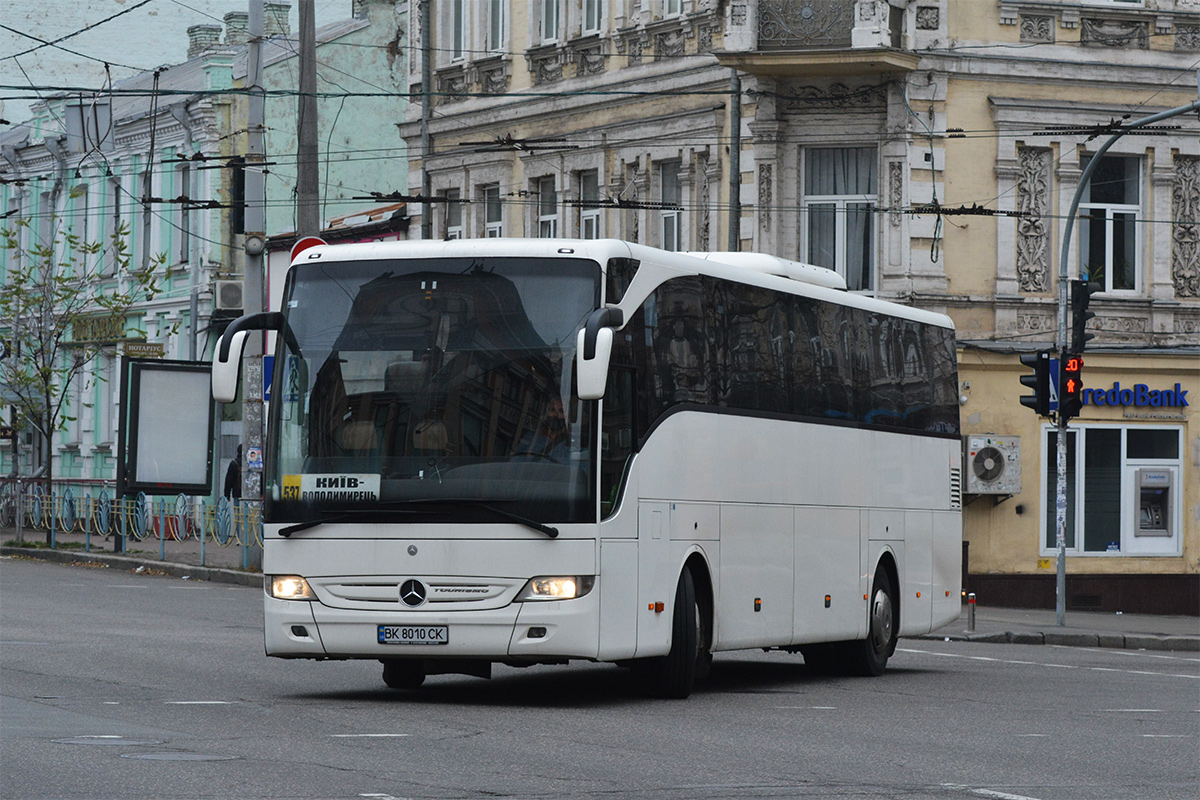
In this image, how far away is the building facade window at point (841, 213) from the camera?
3253 cm

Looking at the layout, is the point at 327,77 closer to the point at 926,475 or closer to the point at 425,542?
the point at 926,475

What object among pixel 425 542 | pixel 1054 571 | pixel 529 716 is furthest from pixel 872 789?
pixel 1054 571

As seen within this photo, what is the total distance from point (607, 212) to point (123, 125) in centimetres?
1945

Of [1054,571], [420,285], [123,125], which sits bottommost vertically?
[1054,571]

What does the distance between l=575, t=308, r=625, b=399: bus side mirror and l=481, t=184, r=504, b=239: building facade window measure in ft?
83.3

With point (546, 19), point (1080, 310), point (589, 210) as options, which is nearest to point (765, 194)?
Result: point (589, 210)

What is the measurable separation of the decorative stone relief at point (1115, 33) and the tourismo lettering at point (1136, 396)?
5211 millimetres

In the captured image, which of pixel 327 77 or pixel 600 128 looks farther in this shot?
pixel 327 77

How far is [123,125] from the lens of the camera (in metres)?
52.0

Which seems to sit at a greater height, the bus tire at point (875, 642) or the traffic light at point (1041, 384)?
the traffic light at point (1041, 384)

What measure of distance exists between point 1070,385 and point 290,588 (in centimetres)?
1489

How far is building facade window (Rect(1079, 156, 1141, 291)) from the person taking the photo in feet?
109

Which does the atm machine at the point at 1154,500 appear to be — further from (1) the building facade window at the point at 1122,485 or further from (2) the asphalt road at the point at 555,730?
(2) the asphalt road at the point at 555,730

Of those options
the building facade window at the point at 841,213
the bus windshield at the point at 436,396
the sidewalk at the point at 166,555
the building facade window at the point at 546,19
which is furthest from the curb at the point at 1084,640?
the building facade window at the point at 546,19
